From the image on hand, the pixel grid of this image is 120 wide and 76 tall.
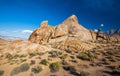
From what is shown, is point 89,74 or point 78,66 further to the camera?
point 78,66

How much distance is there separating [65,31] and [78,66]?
27074 mm

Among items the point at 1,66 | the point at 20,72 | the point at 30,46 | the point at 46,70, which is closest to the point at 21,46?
the point at 30,46

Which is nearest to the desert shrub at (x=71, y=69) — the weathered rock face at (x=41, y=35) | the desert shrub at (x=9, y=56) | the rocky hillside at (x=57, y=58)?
the rocky hillside at (x=57, y=58)

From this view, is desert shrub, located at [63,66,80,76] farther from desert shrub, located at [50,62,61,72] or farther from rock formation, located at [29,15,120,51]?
rock formation, located at [29,15,120,51]

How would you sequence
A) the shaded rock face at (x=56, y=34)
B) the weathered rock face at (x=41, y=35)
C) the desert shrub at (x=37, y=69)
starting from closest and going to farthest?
the desert shrub at (x=37, y=69) < the shaded rock face at (x=56, y=34) < the weathered rock face at (x=41, y=35)

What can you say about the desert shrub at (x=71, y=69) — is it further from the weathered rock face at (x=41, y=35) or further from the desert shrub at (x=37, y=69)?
the weathered rock face at (x=41, y=35)

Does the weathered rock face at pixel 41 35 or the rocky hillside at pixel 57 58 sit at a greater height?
the weathered rock face at pixel 41 35

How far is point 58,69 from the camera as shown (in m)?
25.6

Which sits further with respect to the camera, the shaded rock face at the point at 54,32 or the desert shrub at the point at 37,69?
the shaded rock face at the point at 54,32

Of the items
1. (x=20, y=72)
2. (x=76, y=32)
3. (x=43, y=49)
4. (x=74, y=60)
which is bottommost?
(x=20, y=72)

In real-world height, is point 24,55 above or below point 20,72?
above

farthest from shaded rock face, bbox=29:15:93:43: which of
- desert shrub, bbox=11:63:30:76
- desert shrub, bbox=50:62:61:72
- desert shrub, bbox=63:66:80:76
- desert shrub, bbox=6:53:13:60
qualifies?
desert shrub, bbox=63:66:80:76

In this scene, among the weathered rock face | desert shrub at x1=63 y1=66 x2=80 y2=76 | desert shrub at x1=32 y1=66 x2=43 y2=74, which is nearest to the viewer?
desert shrub at x1=63 y1=66 x2=80 y2=76

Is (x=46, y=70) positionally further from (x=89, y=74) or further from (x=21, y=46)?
(x=21, y=46)
